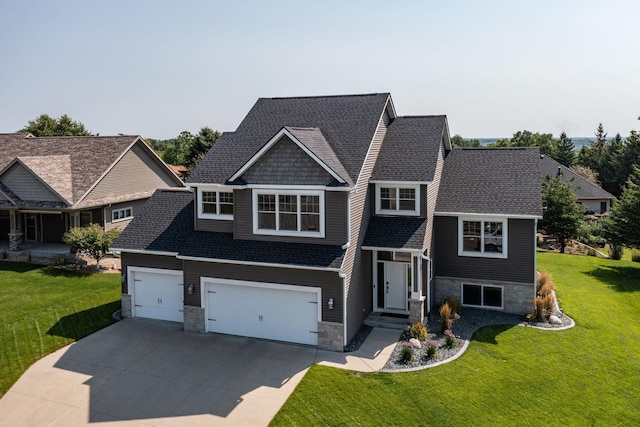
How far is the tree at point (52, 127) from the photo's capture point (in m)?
64.9

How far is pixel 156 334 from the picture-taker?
18531 millimetres

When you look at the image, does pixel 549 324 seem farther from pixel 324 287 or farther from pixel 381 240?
pixel 324 287

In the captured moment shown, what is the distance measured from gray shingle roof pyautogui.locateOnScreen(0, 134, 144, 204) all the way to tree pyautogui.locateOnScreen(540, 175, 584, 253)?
29.2 metres

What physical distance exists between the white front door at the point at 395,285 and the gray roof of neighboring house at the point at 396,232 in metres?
1.49

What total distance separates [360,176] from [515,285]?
25.9 ft

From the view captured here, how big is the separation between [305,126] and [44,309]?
13657 millimetres

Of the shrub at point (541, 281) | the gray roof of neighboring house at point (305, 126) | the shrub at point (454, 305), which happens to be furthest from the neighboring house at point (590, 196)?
the shrub at point (454, 305)

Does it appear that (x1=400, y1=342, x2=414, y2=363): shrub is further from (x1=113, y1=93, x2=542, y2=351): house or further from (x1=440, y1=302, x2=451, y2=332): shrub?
(x1=440, y1=302, x2=451, y2=332): shrub

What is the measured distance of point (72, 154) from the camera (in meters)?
34.5

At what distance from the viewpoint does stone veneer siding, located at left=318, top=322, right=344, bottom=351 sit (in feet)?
54.9

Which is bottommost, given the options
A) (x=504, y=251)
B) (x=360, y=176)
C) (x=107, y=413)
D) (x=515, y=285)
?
(x=107, y=413)

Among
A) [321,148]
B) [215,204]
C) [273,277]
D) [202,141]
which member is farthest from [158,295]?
[202,141]

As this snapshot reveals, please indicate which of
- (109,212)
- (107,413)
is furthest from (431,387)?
(109,212)

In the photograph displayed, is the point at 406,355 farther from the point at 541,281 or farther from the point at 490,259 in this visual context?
the point at 541,281
